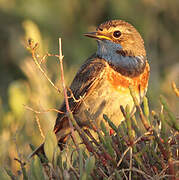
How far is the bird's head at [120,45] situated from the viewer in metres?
4.67

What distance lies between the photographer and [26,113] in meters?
5.44

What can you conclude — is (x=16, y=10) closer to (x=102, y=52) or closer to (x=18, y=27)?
(x=18, y=27)

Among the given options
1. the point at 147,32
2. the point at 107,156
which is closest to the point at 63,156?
the point at 107,156

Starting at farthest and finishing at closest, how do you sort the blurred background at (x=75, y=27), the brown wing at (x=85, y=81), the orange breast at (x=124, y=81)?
the blurred background at (x=75, y=27) → the brown wing at (x=85, y=81) → the orange breast at (x=124, y=81)

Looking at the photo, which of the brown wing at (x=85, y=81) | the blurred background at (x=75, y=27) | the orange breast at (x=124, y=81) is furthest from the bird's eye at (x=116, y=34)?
the blurred background at (x=75, y=27)

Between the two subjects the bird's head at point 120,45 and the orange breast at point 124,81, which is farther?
the bird's head at point 120,45

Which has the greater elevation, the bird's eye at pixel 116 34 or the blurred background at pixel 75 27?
the bird's eye at pixel 116 34

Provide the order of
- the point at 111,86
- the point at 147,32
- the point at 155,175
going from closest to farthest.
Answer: the point at 155,175, the point at 111,86, the point at 147,32

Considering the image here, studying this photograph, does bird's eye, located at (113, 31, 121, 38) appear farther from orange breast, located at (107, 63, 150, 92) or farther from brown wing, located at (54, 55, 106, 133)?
orange breast, located at (107, 63, 150, 92)

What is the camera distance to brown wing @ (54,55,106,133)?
4586 millimetres

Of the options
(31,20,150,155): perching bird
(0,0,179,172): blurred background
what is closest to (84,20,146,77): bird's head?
(31,20,150,155): perching bird

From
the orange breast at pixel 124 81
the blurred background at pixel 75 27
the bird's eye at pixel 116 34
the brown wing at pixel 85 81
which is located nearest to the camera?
the orange breast at pixel 124 81

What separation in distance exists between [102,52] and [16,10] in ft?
→ 14.1

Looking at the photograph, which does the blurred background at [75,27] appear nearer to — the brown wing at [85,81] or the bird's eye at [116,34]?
the bird's eye at [116,34]
